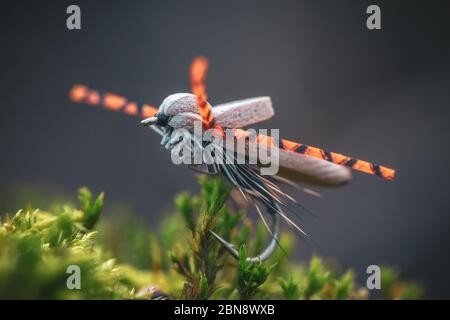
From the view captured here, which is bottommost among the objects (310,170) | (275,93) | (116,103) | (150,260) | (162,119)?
(150,260)

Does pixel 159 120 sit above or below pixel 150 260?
above

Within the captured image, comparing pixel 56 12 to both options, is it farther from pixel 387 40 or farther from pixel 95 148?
pixel 387 40

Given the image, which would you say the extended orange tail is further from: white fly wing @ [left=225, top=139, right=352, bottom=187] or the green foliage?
white fly wing @ [left=225, top=139, right=352, bottom=187]

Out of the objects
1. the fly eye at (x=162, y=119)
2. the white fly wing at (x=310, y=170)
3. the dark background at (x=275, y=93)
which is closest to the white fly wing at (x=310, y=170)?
the white fly wing at (x=310, y=170)

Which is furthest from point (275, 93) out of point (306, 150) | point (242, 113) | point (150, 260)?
point (306, 150)

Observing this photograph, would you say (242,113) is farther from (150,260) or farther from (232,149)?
(150,260)

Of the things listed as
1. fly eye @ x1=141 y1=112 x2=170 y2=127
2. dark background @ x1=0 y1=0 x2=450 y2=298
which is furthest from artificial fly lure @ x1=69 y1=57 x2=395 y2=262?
dark background @ x1=0 y1=0 x2=450 y2=298
